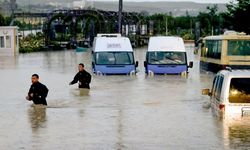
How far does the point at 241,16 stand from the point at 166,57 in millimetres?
11360

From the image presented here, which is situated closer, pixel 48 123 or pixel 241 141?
pixel 241 141

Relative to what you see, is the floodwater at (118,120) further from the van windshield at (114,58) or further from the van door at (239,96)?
the van windshield at (114,58)

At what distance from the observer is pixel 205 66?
43.0m

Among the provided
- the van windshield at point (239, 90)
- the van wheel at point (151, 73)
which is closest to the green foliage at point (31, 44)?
the van wheel at point (151, 73)

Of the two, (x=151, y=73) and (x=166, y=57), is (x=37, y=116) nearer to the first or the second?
(x=151, y=73)

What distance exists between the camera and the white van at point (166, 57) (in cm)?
3875

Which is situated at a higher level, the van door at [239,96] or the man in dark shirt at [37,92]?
the van door at [239,96]

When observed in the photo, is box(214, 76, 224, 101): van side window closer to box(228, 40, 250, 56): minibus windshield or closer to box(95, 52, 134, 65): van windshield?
box(228, 40, 250, 56): minibus windshield

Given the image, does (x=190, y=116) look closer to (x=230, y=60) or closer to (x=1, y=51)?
(x=230, y=60)

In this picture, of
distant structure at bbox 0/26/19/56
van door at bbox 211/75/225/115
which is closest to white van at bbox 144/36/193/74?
van door at bbox 211/75/225/115

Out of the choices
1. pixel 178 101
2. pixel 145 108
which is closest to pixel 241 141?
pixel 145 108

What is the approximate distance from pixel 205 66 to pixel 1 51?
1209 inches

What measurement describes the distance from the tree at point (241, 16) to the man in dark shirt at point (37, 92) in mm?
27064

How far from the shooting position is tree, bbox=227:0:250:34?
159 feet
